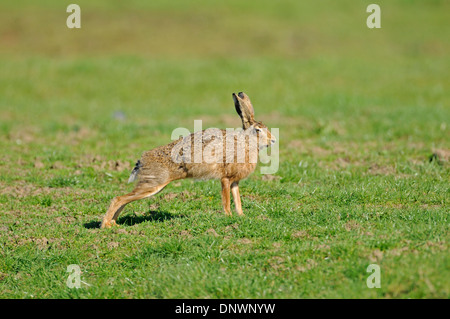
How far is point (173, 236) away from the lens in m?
7.81

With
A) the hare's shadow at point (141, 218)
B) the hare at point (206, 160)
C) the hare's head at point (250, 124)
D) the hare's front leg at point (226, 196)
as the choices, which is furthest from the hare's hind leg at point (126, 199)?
the hare's head at point (250, 124)

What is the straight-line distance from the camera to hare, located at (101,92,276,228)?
8.15 meters

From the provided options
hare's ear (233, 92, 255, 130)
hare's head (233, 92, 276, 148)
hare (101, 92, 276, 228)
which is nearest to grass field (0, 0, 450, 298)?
hare (101, 92, 276, 228)

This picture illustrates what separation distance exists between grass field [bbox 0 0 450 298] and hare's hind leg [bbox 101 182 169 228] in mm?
197

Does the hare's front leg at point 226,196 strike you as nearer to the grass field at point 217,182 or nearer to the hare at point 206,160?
the hare at point 206,160

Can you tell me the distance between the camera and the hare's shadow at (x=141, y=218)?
8.51 meters

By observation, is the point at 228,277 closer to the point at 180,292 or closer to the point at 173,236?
the point at 180,292

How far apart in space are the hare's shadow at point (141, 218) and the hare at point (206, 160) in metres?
0.29

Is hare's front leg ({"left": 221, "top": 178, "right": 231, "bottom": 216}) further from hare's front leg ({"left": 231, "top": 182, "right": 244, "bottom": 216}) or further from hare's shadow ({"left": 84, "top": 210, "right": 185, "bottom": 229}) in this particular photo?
hare's shadow ({"left": 84, "top": 210, "right": 185, "bottom": 229})

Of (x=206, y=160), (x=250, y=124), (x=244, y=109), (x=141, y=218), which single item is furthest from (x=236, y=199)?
(x=141, y=218)

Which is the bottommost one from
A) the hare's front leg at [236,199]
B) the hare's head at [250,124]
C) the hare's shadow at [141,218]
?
the hare's shadow at [141,218]

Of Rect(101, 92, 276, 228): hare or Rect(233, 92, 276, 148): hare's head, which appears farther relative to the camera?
Rect(233, 92, 276, 148): hare's head

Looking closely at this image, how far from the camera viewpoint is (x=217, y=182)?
1027cm

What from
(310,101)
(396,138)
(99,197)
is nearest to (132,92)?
(310,101)
